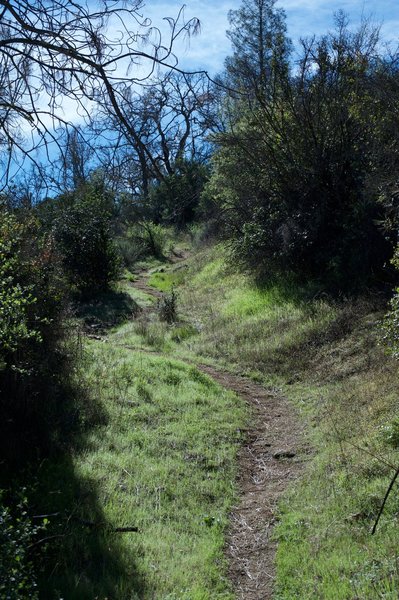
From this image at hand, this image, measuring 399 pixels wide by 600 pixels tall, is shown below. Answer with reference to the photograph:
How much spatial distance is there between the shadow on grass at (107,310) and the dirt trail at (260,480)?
5.50 metres

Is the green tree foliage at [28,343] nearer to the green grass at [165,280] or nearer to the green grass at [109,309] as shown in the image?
the green grass at [109,309]

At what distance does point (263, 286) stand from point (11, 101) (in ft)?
38.8

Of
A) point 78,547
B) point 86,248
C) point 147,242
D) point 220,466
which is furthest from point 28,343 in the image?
point 147,242

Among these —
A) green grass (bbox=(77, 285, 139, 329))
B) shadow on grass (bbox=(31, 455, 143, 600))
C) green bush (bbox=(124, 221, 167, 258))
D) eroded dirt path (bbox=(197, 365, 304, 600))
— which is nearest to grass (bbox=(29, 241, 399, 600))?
shadow on grass (bbox=(31, 455, 143, 600))

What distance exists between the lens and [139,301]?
18359mm

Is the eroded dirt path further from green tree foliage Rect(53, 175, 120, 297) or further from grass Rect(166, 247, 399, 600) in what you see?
green tree foliage Rect(53, 175, 120, 297)

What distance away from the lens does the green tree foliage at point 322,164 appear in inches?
506

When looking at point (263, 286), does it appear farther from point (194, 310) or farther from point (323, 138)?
point (323, 138)

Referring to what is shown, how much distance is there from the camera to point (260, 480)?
6.94 m

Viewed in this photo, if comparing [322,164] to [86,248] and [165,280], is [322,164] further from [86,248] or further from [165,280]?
[165,280]

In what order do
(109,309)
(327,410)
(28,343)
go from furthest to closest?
(109,309), (327,410), (28,343)

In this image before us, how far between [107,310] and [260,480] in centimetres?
1055

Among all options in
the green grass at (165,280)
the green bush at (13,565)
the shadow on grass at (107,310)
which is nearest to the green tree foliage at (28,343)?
the green bush at (13,565)

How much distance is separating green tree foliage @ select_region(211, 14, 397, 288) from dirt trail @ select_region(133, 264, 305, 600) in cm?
461
